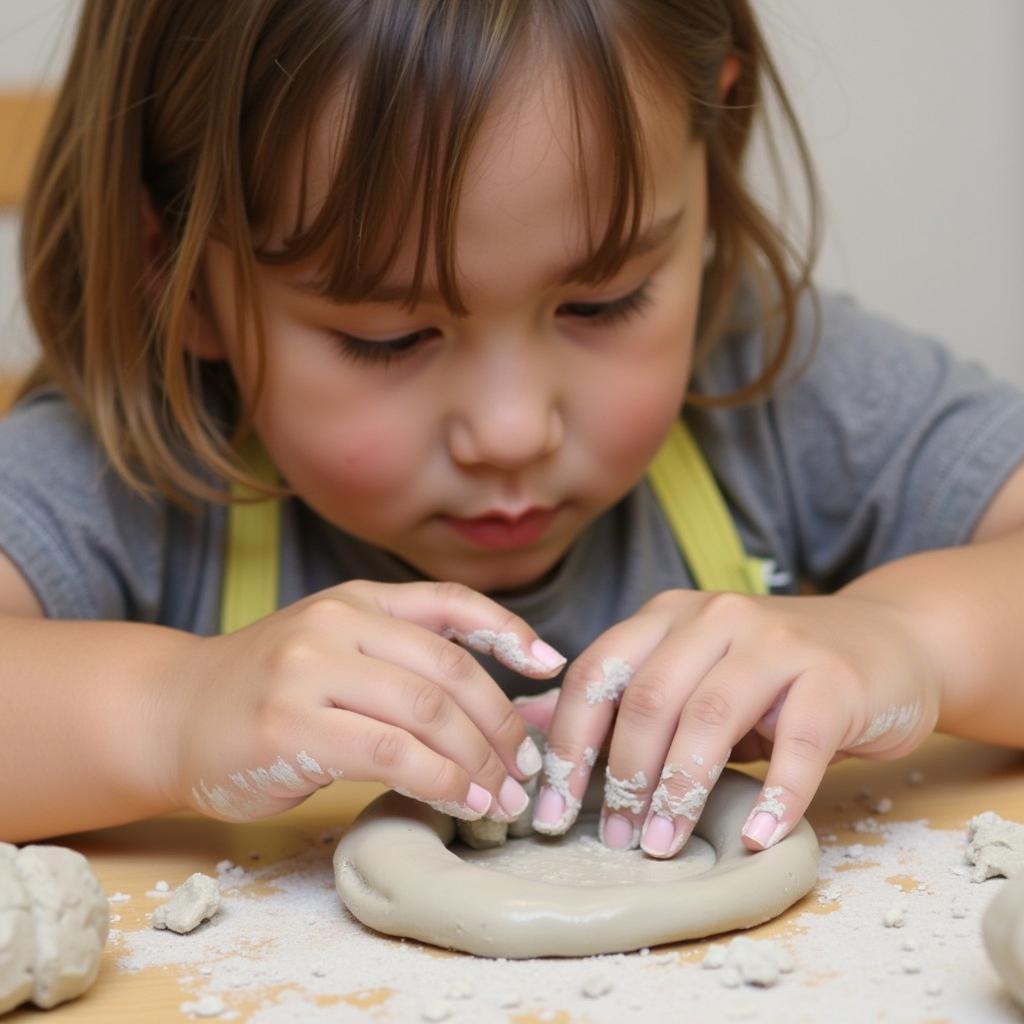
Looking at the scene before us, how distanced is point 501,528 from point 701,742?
0.30 meters

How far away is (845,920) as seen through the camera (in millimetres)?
589

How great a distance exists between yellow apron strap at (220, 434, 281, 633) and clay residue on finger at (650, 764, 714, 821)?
19.0 inches

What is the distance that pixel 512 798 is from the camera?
0.67 m

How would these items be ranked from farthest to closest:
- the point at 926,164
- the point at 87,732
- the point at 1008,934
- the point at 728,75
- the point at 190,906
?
the point at 926,164 → the point at 728,75 → the point at 87,732 → the point at 190,906 → the point at 1008,934

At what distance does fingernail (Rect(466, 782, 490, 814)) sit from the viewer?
65 cm

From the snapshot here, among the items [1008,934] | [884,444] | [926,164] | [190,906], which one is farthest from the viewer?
[926,164]

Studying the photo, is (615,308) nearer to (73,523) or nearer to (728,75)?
(728,75)

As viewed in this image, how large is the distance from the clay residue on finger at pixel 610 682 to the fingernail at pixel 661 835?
67mm

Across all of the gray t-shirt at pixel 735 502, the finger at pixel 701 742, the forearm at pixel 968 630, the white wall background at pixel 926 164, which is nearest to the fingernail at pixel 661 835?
the finger at pixel 701 742

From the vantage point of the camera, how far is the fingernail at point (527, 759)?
692mm

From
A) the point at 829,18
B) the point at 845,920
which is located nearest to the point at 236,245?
the point at 845,920

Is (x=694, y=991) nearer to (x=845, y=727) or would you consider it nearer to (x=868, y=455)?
(x=845, y=727)

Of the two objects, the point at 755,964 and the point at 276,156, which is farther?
the point at 276,156

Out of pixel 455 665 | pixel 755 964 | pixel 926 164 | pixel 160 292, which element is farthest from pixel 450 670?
pixel 926 164
